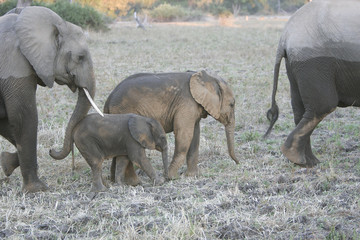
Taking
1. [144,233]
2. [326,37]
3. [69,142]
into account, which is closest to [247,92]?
[326,37]

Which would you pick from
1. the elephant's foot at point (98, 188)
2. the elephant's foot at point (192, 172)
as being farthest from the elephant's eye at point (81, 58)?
the elephant's foot at point (192, 172)

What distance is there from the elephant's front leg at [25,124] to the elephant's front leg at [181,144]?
52.5 inches

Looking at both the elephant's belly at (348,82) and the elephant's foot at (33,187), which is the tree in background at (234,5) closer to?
the elephant's belly at (348,82)

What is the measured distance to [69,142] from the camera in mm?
Answer: 5805

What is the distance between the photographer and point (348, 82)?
6.45 meters

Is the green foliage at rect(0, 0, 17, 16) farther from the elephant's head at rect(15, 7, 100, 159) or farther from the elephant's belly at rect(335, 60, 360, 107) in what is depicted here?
the elephant's belly at rect(335, 60, 360, 107)

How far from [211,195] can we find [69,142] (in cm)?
148

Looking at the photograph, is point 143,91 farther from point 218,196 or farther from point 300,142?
point 300,142

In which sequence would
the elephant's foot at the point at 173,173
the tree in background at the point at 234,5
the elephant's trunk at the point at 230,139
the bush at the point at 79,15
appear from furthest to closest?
the tree in background at the point at 234,5, the bush at the point at 79,15, the elephant's trunk at the point at 230,139, the elephant's foot at the point at 173,173

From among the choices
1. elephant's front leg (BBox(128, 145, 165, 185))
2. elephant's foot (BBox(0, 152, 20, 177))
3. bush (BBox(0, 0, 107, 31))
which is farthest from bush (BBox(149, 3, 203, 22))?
elephant's front leg (BBox(128, 145, 165, 185))

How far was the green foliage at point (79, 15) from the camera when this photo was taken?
25.6m

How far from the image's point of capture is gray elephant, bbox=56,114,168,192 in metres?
5.68

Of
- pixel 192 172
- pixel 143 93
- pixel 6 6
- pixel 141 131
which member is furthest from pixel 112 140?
pixel 6 6

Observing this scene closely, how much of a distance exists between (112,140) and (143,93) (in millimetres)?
797
